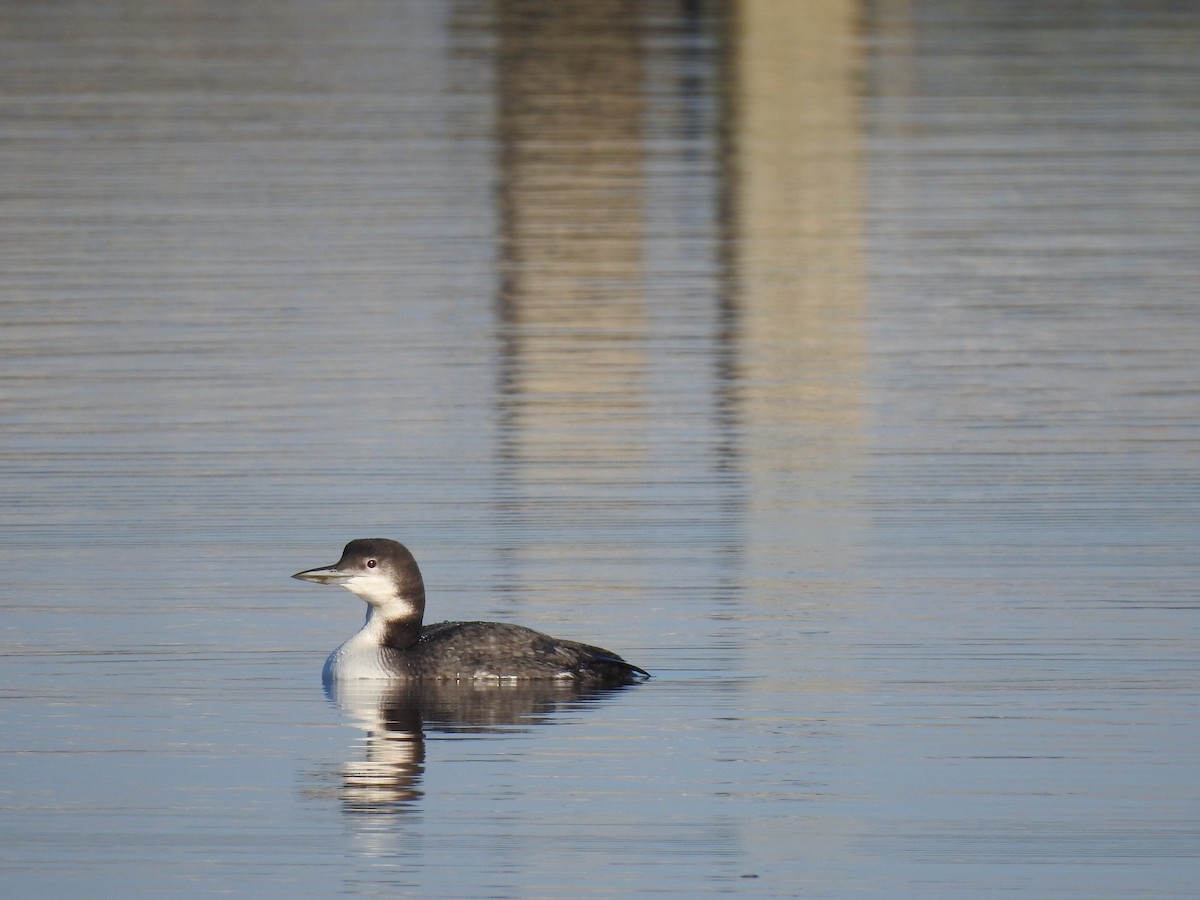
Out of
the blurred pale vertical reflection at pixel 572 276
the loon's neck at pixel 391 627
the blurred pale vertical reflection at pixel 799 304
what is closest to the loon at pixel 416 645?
the loon's neck at pixel 391 627

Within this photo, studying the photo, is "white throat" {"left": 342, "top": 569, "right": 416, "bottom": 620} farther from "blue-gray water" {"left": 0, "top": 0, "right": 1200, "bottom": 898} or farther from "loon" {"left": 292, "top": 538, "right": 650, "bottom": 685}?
"blue-gray water" {"left": 0, "top": 0, "right": 1200, "bottom": 898}

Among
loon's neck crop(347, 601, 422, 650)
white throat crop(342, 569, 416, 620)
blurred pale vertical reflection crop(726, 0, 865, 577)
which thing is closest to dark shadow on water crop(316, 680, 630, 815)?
loon's neck crop(347, 601, 422, 650)

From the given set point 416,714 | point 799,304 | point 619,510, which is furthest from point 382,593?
point 799,304

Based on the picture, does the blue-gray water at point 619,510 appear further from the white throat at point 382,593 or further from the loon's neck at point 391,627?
the white throat at point 382,593

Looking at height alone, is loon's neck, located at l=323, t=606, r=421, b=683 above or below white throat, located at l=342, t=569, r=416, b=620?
below

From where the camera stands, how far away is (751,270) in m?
22.5

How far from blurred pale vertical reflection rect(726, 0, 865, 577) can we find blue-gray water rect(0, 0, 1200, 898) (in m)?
0.07

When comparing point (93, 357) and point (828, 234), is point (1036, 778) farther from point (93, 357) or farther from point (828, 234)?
point (828, 234)

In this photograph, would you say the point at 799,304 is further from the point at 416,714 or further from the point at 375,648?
the point at 416,714

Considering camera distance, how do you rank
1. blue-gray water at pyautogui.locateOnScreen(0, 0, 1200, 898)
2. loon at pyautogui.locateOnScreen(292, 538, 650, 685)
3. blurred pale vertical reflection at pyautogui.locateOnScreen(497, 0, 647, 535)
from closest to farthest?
blue-gray water at pyautogui.locateOnScreen(0, 0, 1200, 898) → loon at pyautogui.locateOnScreen(292, 538, 650, 685) → blurred pale vertical reflection at pyautogui.locateOnScreen(497, 0, 647, 535)

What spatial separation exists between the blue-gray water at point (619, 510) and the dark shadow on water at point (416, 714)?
0.03m

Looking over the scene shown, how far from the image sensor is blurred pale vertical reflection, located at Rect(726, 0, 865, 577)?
1362cm

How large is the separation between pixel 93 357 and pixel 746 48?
107 ft

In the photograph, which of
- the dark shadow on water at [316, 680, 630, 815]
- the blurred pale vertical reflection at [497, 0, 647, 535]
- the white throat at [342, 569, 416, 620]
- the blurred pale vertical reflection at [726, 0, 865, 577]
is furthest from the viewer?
the blurred pale vertical reflection at [497, 0, 647, 535]
